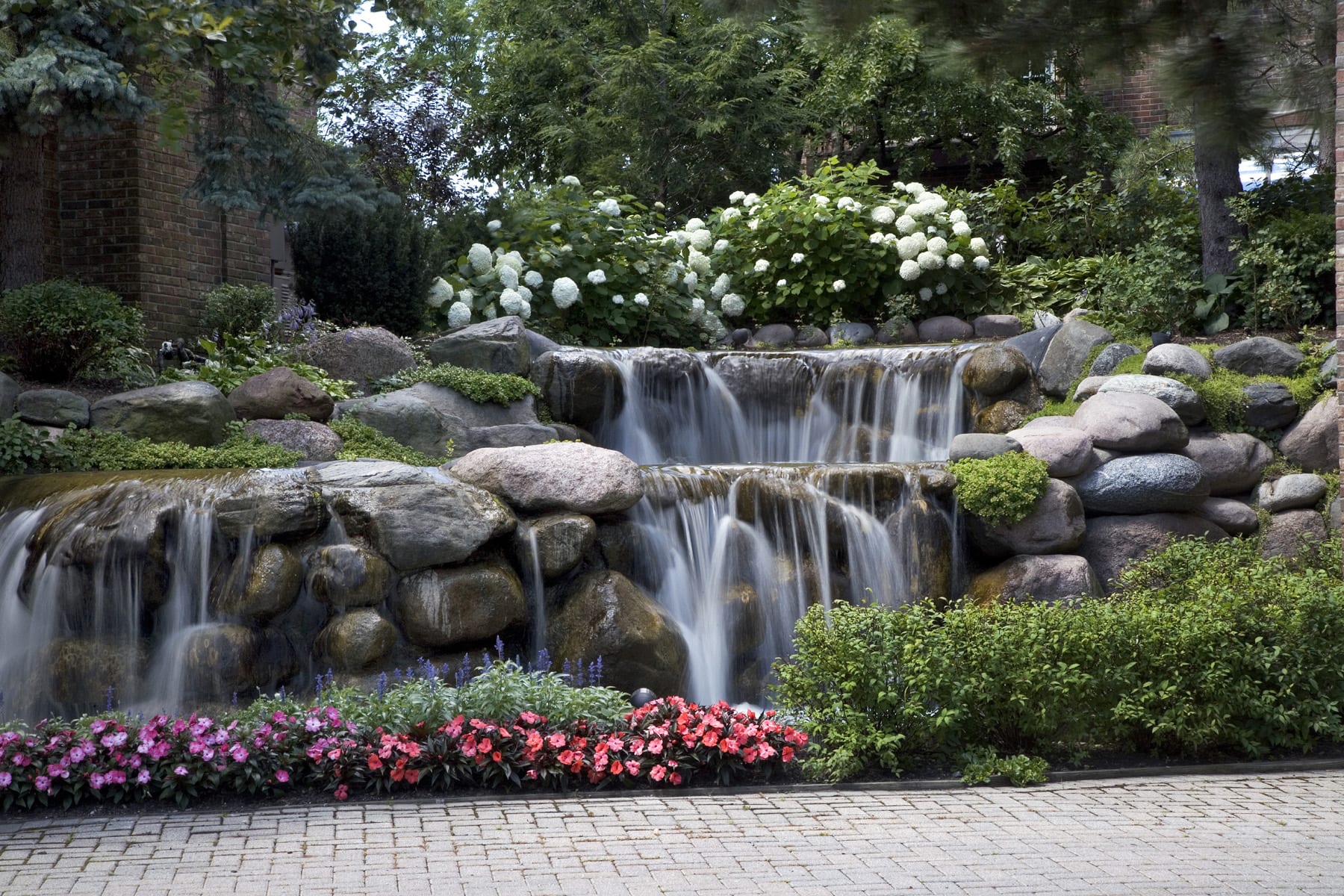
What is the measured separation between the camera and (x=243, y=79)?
28.4ft

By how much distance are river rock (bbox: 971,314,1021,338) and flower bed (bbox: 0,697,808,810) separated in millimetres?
9325

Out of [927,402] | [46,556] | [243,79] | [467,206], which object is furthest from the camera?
[467,206]

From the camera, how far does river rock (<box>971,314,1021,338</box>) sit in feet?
47.6

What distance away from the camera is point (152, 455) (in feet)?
30.5

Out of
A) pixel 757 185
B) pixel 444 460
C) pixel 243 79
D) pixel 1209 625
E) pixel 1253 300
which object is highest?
pixel 757 185

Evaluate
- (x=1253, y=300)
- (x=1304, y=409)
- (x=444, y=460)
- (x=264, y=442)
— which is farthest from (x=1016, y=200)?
(x=264, y=442)

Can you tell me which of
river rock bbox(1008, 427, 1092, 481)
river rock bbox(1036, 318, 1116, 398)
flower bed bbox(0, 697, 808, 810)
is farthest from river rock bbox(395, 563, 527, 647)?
river rock bbox(1036, 318, 1116, 398)

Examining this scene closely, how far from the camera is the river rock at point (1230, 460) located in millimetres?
9984

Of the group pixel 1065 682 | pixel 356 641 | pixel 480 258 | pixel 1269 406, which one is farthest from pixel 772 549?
pixel 480 258

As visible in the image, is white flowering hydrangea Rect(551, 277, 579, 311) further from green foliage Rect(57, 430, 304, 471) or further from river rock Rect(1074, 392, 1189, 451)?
river rock Rect(1074, 392, 1189, 451)

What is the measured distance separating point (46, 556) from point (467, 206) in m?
9.27

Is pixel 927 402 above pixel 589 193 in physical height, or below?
below

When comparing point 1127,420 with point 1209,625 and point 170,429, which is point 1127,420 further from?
point 170,429

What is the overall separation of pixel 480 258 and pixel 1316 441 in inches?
335
